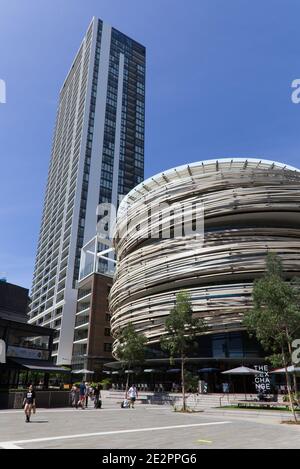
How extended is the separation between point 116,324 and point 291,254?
24674 mm

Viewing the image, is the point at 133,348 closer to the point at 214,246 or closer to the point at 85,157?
the point at 214,246

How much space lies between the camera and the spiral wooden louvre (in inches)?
1567

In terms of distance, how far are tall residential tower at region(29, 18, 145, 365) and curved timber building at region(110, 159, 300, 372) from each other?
147ft

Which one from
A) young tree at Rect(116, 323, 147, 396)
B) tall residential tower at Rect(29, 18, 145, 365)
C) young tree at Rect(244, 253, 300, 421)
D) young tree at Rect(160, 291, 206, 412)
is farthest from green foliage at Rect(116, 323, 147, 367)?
tall residential tower at Rect(29, 18, 145, 365)

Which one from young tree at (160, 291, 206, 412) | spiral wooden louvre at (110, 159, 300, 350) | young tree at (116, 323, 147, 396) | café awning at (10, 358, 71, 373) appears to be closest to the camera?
young tree at (160, 291, 206, 412)

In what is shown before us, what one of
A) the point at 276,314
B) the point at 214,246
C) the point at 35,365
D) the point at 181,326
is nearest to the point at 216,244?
the point at 214,246

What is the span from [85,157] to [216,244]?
76182 mm

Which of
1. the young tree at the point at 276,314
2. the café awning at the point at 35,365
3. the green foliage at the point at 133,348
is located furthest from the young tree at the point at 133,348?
the young tree at the point at 276,314

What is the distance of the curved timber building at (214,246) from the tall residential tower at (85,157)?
44.9 meters

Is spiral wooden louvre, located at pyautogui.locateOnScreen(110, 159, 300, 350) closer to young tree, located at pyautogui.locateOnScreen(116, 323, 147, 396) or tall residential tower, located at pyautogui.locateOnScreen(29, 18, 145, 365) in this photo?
young tree, located at pyautogui.locateOnScreen(116, 323, 147, 396)

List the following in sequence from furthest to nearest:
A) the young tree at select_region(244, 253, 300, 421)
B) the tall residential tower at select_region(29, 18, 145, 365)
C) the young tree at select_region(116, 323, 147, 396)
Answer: the tall residential tower at select_region(29, 18, 145, 365) < the young tree at select_region(116, 323, 147, 396) < the young tree at select_region(244, 253, 300, 421)
